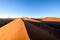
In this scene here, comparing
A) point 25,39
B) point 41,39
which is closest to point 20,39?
point 25,39

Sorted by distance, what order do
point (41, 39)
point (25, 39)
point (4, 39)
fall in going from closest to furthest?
1. point (25, 39)
2. point (4, 39)
3. point (41, 39)

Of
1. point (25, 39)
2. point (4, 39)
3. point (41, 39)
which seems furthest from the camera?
point (41, 39)

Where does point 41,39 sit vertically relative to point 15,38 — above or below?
below

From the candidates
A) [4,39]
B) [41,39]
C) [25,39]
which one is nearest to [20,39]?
[25,39]

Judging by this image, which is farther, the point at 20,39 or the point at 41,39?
the point at 41,39

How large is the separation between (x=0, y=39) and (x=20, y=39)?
3.36ft

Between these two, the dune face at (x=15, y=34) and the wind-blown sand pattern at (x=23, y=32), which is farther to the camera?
the wind-blown sand pattern at (x=23, y=32)

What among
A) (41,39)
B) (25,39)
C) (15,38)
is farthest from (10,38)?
(41,39)

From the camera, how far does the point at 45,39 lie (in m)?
8.44

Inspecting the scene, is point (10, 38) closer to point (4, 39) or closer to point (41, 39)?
point (4, 39)

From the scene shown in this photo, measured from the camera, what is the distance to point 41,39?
8.07 meters

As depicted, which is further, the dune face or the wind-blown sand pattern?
the wind-blown sand pattern

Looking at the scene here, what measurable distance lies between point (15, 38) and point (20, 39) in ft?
1.13

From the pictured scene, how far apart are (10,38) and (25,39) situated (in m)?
0.88
